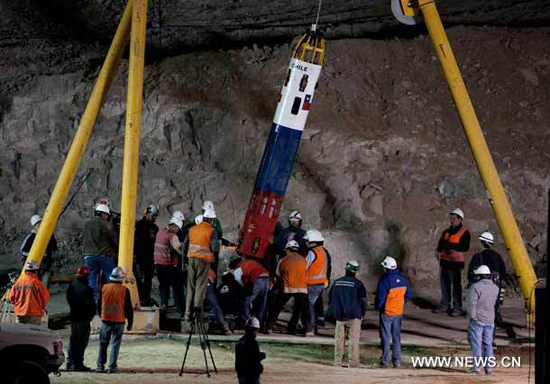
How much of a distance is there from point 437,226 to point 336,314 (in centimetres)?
826

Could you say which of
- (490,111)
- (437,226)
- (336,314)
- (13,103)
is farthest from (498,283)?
(13,103)

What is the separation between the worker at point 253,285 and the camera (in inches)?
712

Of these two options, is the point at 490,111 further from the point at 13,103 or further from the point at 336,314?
the point at 13,103

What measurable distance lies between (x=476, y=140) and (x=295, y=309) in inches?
197

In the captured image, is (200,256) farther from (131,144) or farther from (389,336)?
(389,336)

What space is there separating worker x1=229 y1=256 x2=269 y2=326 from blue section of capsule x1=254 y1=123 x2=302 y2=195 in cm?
254

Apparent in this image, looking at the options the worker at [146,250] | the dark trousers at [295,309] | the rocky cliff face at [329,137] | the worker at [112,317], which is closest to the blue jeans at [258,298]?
the dark trousers at [295,309]

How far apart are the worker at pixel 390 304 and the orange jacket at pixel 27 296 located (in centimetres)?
597

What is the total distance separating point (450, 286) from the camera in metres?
20.7

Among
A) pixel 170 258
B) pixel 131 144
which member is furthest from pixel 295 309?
pixel 131 144

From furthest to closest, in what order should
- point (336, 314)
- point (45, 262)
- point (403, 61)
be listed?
point (403, 61), point (45, 262), point (336, 314)

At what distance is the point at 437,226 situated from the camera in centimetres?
2394

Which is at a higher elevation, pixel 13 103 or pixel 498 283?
pixel 13 103

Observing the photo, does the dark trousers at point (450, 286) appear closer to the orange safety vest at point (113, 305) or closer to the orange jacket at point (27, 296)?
the orange safety vest at point (113, 305)
